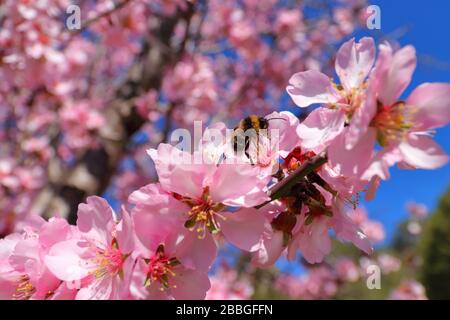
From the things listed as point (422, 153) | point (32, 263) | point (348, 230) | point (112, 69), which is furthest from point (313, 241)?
point (112, 69)

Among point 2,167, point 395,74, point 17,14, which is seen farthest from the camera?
point 2,167

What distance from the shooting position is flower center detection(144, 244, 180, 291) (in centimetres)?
81

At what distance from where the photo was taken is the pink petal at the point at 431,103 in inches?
29.1

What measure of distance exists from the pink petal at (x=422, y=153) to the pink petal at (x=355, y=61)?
0.18 meters

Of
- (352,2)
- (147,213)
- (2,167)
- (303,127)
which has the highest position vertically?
(352,2)

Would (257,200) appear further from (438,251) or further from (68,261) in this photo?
(438,251)

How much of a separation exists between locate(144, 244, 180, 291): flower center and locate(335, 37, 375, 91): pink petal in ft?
1.64

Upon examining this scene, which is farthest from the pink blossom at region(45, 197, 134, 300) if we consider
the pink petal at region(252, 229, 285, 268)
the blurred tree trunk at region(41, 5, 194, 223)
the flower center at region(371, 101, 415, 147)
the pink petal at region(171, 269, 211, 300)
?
the blurred tree trunk at region(41, 5, 194, 223)

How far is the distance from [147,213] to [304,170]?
30 centimetres

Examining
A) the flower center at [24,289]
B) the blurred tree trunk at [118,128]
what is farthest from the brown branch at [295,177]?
the blurred tree trunk at [118,128]

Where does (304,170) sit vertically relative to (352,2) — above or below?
below

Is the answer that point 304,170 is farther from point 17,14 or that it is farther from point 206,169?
point 17,14
